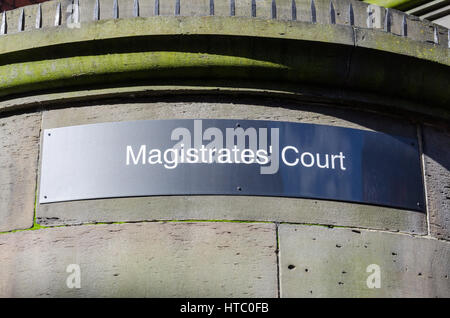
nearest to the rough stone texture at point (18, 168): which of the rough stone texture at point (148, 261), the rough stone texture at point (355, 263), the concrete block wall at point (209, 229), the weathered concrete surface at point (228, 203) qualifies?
the concrete block wall at point (209, 229)

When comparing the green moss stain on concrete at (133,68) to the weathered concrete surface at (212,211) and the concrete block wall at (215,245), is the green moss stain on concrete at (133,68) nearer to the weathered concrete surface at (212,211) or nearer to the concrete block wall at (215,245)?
the concrete block wall at (215,245)

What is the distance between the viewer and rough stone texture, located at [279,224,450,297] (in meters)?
5.36

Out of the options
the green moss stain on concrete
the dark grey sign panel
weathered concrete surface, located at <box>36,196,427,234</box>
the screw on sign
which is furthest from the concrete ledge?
the screw on sign

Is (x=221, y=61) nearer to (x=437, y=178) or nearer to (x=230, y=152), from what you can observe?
(x=230, y=152)

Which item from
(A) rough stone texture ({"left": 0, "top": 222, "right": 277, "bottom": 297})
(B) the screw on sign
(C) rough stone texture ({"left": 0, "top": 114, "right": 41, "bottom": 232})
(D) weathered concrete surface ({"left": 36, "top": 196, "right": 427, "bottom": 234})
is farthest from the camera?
(B) the screw on sign

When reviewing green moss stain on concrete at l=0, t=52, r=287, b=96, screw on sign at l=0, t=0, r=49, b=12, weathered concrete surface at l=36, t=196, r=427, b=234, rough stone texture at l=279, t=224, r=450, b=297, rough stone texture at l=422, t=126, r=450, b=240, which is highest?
screw on sign at l=0, t=0, r=49, b=12

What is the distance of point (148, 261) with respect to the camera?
5332 mm

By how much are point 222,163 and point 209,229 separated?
0.42 meters

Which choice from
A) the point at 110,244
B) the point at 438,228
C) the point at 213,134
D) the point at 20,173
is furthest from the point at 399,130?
the point at 20,173

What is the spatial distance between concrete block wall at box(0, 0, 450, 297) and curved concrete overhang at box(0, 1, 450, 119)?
50 millimetres

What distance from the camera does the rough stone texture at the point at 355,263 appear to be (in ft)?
17.6

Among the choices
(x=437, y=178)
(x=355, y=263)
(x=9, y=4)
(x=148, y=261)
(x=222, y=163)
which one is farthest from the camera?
(x=9, y=4)

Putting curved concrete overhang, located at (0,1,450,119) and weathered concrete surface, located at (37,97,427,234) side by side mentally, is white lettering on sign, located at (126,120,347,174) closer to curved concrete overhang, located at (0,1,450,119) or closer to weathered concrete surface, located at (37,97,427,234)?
weathered concrete surface, located at (37,97,427,234)

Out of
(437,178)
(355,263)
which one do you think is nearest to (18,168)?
(355,263)
